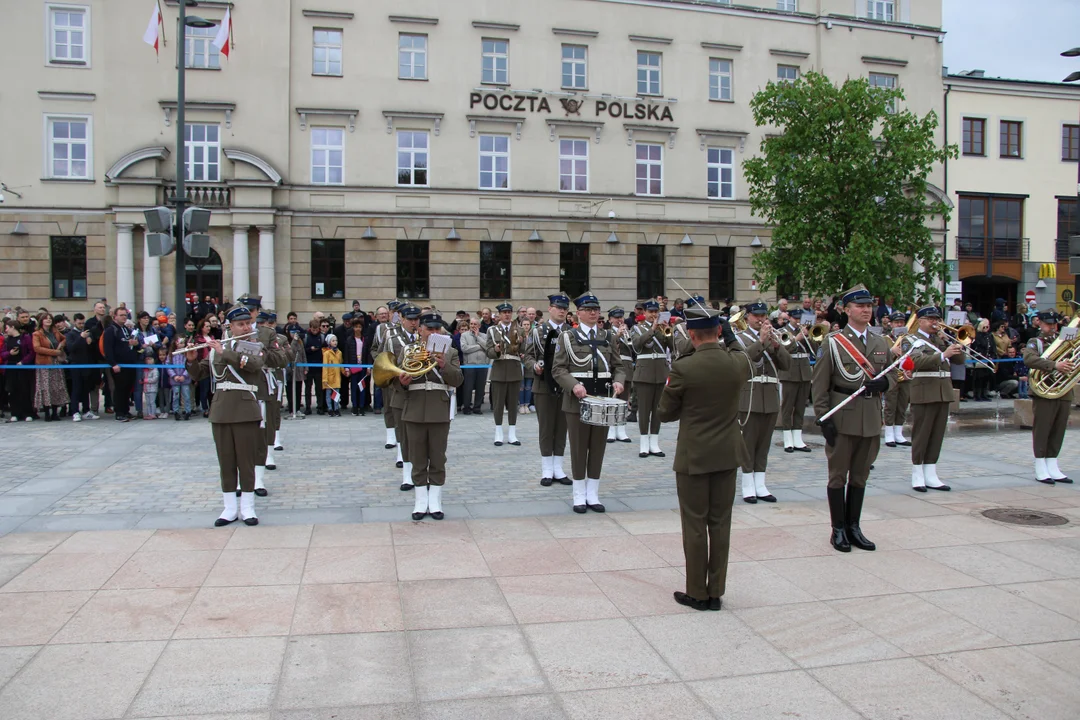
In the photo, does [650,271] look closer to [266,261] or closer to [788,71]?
[788,71]

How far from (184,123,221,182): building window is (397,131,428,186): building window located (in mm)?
6070

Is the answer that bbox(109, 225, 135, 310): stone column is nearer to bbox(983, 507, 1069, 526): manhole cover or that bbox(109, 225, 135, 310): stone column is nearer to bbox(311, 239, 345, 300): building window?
bbox(311, 239, 345, 300): building window

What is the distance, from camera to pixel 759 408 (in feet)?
31.1

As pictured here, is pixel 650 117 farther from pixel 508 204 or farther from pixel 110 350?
pixel 110 350

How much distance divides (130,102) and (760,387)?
2604 centimetres

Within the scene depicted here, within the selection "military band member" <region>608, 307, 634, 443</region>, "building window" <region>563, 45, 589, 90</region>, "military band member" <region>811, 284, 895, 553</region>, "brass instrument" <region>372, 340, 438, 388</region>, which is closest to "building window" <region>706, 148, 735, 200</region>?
"building window" <region>563, 45, 589, 90</region>

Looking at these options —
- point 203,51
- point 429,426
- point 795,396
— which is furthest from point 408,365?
point 203,51

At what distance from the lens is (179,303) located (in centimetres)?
1641

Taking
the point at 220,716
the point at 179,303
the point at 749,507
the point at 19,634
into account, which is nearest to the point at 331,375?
the point at 179,303

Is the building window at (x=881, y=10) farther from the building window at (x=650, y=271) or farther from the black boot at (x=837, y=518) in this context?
the black boot at (x=837, y=518)

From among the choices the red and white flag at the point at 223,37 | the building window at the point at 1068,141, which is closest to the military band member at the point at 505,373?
the red and white flag at the point at 223,37

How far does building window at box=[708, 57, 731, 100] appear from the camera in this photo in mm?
32469

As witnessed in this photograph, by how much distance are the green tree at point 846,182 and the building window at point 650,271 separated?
967 centimetres

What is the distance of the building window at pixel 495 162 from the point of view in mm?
30422
